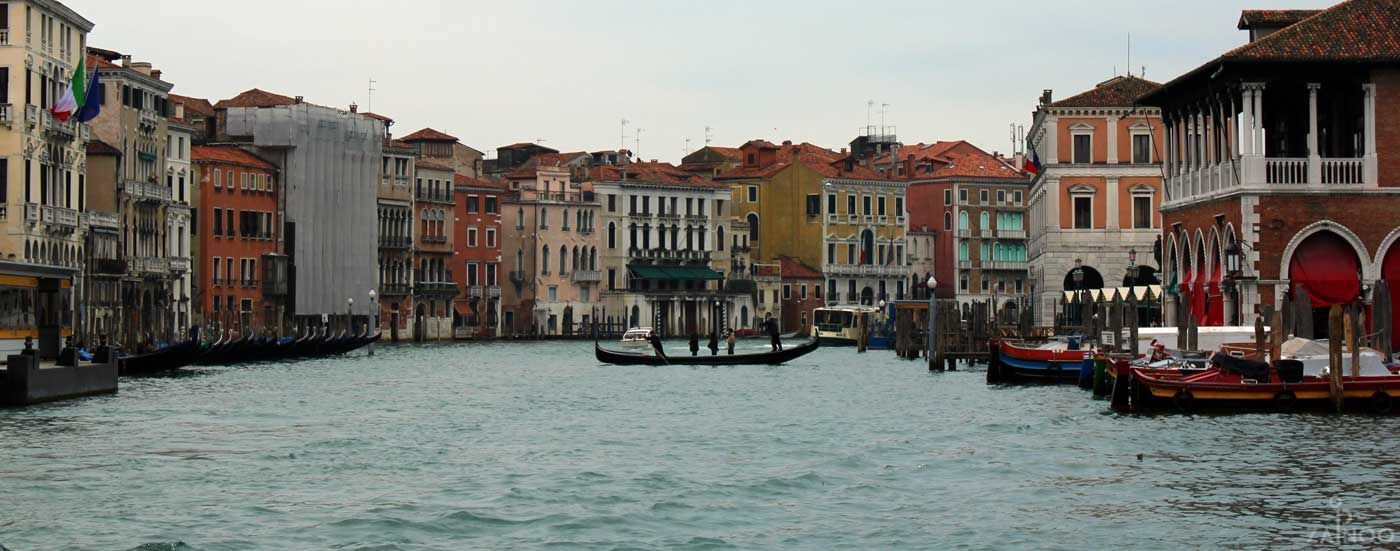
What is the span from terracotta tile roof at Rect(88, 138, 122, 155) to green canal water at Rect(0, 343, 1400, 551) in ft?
84.4

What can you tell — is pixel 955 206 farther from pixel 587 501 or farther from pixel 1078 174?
pixel 587 501

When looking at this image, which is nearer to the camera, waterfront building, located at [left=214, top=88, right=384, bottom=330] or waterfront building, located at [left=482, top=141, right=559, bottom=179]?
waterfront building, located at [left=214, top=88, right=384, bottom=330]

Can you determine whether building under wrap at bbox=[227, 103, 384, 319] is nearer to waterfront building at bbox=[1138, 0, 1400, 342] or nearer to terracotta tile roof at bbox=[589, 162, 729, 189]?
terracotta tile roof at bbox=[589, 162, 729, 189]

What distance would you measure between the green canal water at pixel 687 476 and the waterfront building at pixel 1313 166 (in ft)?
13.2

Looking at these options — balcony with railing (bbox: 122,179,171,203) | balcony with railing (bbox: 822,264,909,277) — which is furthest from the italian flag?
balcony with railing (bbox: 822,264,909,277)

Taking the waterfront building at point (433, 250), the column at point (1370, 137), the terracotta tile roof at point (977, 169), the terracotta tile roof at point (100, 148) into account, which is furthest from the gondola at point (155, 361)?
the terracotta tile roof at point (977, 169)

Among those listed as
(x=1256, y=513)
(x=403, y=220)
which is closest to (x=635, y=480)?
(x=1256, y=513)

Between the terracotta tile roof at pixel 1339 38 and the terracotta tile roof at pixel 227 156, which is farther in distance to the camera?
the terracotta tile roof at pixel 227 156

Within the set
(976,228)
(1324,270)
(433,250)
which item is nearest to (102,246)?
(433,250)

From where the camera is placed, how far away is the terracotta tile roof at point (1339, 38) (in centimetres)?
3422

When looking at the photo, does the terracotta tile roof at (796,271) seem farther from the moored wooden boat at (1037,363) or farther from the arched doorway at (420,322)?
the moored wooden boat at (1037,363)

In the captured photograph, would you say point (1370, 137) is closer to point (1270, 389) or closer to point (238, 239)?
point (1270, 389)

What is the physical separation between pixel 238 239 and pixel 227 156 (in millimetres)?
2672

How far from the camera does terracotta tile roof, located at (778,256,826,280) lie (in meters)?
97.8
